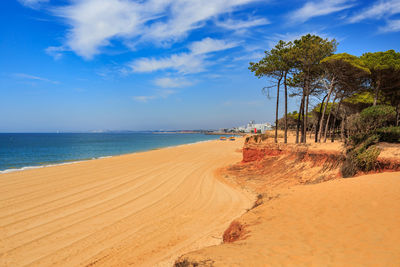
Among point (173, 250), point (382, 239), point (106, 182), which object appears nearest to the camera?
point (382, 239)

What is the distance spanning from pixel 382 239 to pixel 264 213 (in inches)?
107

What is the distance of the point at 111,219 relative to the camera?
7.47 metres

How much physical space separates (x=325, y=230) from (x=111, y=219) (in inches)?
268

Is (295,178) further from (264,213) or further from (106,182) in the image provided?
(106,182)

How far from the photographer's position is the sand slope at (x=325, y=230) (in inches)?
130

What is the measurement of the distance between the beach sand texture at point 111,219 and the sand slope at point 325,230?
5.89ft

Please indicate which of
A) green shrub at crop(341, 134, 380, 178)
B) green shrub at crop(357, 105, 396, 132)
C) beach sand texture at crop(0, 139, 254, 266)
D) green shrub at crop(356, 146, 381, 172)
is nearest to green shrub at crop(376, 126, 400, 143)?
green shrub at crop(357, 105, 396, 132)

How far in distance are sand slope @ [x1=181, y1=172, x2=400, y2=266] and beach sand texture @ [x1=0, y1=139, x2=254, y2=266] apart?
5.89ft

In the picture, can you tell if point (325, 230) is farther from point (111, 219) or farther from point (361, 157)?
point (111, 219)

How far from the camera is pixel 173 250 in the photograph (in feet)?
17.7

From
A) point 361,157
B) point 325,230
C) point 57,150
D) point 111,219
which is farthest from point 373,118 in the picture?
point 57,150

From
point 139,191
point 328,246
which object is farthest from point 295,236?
point 139,191

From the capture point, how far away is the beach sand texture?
5.39 meters

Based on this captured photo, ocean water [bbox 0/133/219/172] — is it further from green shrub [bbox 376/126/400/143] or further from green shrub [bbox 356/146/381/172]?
green shrub [bbox 376/126/400/143]
